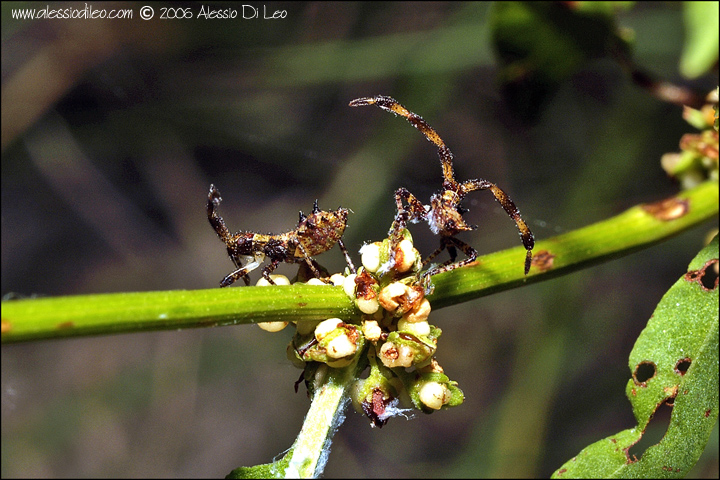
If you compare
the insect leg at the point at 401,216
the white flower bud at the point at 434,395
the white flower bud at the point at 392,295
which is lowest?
the white flower bud at the point at 434,395

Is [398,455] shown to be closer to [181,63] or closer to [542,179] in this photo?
[542,179]

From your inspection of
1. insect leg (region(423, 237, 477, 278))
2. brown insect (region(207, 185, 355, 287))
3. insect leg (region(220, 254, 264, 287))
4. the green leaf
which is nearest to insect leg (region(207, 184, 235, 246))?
brown insect (region(207, 185, 355, 287))

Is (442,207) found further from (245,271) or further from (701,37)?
(701,37)

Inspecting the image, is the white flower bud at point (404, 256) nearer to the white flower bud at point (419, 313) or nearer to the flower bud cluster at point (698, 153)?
the white flower bud at point (419, 313)

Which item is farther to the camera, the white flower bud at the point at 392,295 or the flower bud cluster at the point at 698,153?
the flower bud cluster at the point at 698,153

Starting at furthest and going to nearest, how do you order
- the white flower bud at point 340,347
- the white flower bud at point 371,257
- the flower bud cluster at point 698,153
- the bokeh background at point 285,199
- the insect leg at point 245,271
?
1. the bokeh background at point 285,199
2. the flower bud cluster at point 698,153
3. the insect leg at point 245,271
4. the white flower bud at point 371,257
5. the white flower bud at point 340,347

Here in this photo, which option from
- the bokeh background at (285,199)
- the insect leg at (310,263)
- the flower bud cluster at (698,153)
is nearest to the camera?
the insect leg at (310,263)

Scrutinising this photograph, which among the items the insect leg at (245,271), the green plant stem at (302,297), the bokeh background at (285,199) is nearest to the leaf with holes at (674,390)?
the green plant stem at (302,297)

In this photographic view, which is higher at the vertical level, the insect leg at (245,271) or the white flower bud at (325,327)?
the insect leg at (245,271)
